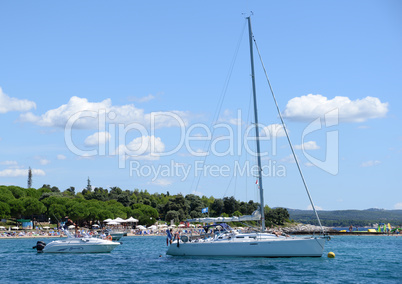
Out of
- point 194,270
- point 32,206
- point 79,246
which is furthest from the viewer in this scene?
point 32,206

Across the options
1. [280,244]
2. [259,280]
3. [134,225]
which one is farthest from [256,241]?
[134,225]

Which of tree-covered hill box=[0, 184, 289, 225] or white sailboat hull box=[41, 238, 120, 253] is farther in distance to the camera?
tree-covered hill box=[0, 184, 289, 225]

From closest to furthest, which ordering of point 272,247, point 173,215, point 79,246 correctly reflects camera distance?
1. point 272,247
2. point 79,246
3. point 173,215

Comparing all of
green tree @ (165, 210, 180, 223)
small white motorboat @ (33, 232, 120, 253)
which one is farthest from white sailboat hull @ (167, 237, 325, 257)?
green tree @ (165, 210, 180, 223)

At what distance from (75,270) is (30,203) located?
95.1 meters

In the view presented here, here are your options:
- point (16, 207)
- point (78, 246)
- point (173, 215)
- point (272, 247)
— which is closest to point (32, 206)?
point (16, 207)

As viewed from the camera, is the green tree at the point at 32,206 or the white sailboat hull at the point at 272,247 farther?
the green tree at the point at 32,206

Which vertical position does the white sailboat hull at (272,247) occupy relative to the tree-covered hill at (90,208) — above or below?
below

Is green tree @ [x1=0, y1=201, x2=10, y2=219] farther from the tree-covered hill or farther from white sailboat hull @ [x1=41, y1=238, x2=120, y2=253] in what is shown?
white sailboat hull @ [x1=41, y1=238, x2=120, y2=253]

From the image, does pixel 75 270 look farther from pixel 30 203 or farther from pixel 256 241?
pixel 30 203

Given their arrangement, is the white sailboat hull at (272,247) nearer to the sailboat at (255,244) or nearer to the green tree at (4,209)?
the sailboat at (255,244)

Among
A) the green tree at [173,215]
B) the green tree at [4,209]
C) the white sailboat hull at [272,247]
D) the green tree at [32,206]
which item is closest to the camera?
the white sailboat hull at [272,247]

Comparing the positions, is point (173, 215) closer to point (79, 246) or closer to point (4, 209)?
point (4, 209)

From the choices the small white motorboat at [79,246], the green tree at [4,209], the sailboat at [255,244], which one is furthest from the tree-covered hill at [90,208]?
the sailboat at [255,244]
